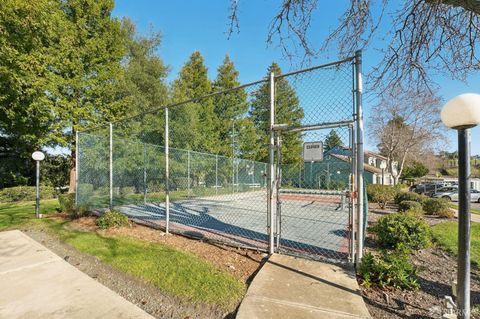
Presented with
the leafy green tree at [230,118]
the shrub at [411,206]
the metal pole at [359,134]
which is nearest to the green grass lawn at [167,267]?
the metal pole at [359,134]

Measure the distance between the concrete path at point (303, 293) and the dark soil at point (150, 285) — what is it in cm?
28

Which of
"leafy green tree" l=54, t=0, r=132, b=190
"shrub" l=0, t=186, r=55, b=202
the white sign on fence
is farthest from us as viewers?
"shrub" l=0, t=186, r=55, b=202

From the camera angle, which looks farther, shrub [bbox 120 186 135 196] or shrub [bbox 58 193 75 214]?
shrub [bbox 120 186 135 196]

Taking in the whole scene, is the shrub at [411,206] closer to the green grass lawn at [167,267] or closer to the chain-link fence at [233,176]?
the chain-link fence at [233,176]

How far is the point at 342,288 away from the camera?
9.67ft

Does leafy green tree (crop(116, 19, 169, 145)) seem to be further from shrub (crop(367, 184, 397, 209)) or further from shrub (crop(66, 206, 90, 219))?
shrub (crop(367, 184, 397, 209))

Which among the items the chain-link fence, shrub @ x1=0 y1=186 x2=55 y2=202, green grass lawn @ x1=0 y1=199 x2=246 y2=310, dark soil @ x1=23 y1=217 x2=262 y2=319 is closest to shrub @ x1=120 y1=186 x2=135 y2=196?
the chain-link fence

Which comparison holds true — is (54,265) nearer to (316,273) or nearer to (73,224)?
(73,224)

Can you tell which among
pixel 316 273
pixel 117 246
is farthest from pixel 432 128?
pixel 117 246

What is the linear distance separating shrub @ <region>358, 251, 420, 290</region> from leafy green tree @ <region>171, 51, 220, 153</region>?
12965 millimetres

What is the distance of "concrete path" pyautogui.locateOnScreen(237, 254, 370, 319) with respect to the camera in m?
2.50

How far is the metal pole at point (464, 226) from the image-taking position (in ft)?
→ 7.23

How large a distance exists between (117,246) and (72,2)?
14.8m

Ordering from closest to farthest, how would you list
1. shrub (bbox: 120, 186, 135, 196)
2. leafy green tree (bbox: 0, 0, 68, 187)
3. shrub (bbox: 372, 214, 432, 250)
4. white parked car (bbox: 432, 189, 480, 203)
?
shrub (bbox: 372, 214, 432, 250), shrub (bbox: 120, 186, 135, 196), leafy green tree (bbox: 0, 0, 68, 187), white parked car (bbox: 432, 189, 480, 203)
